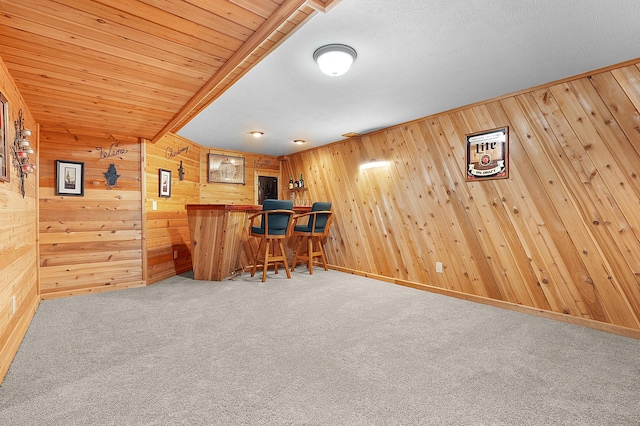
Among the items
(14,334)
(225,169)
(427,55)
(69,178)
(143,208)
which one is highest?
(427,55)

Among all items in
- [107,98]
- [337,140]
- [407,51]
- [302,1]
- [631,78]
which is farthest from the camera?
[337,140]

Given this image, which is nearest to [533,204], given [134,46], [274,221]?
[274,221]

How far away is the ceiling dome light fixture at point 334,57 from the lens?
7.16ft

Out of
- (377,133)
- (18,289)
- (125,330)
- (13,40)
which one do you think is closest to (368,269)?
(377,133)

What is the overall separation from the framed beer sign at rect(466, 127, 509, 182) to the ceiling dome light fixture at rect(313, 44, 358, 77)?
189 centimetres

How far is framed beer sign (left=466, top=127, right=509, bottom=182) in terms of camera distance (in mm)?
3211

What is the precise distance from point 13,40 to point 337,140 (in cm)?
395

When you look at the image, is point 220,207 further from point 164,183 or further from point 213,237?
point 164,183

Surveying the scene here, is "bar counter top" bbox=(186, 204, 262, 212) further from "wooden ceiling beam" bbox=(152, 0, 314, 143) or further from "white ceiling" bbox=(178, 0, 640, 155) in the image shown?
"wooden ceiling beam" bbox=(152, 0, 314, 143)

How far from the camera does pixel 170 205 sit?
4855mm

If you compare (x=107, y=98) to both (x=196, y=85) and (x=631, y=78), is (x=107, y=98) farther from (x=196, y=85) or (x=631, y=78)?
(x=631, y=78)

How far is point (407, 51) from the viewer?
2.29 m

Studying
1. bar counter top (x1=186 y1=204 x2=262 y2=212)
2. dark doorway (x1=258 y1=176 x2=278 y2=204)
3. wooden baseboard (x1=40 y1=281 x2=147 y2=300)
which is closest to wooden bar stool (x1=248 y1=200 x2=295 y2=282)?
bar counter top (x1=186 y1=204 x2=262 y2=212)

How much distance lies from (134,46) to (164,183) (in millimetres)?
2992
